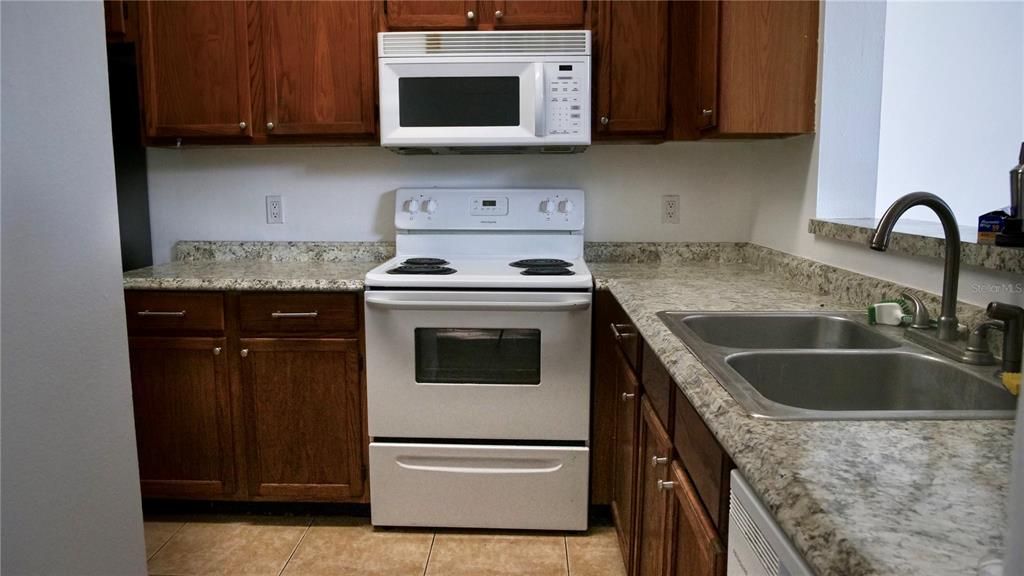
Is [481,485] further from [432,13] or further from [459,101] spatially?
[432,13]

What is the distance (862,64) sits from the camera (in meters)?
1.94

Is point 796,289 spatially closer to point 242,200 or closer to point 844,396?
point 844,396

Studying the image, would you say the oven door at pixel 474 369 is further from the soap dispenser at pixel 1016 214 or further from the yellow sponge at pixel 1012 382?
the yellow sponge at pixel 1012 382

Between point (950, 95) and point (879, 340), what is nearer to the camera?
point (879, 340)

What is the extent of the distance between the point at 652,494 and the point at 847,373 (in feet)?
1.66

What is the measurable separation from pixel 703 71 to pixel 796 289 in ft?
2.46

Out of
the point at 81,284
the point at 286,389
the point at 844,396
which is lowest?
the point at 286,389

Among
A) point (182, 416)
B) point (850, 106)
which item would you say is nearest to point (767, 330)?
point (850, 106)

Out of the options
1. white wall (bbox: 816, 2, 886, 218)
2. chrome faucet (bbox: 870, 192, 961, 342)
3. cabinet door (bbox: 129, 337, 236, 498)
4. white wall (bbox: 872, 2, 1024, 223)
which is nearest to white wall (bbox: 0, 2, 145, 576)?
cabinet door (bbox: 129, 337, 236, 498)

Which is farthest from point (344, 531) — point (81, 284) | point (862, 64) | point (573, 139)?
point (862, 64)

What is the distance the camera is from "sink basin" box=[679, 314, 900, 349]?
5.00ft

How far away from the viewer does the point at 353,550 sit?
7.23 feet

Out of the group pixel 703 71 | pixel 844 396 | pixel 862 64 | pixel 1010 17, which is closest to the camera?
pixel 844 396

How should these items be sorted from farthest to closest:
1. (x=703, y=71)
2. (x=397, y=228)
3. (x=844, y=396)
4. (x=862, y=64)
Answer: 1. (x=397, y=228)
2. (x=703, y=71)
3. (x=862, y=64)
4. (x=844, y=396)
